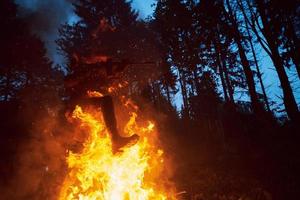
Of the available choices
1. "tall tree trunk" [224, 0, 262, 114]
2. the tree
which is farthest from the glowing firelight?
the tree

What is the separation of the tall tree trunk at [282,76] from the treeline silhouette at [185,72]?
0.16 ft

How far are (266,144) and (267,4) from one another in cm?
761

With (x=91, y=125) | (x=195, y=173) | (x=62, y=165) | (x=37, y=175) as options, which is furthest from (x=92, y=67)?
(x=195, y=173)

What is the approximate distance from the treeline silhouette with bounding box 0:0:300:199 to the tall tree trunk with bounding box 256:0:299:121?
48mm

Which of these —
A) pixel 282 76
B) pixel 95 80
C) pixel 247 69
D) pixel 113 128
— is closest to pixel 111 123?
pixel 113 128

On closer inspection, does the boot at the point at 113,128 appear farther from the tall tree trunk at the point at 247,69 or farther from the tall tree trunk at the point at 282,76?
the tall tree trunk at the point at 282,76

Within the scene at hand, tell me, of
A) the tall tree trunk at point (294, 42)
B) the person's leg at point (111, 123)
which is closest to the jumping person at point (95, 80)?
the person's leg at point (111, 123)

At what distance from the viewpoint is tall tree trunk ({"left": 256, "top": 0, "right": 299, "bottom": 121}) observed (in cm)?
1452

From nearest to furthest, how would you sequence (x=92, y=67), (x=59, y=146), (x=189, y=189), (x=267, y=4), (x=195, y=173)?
(x=92, y=67) → (x=59, y=146) → (x=189, y=189) → (x=267, y=4) → (x=195, y=173)

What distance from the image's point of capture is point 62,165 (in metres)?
14.3

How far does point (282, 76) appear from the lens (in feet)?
49.0

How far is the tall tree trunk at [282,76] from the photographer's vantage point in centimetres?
1452

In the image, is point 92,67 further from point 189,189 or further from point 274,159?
point 274,159

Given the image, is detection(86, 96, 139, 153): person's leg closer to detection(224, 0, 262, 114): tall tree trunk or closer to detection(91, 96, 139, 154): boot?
detection(91, 96, 139, 154): boot
